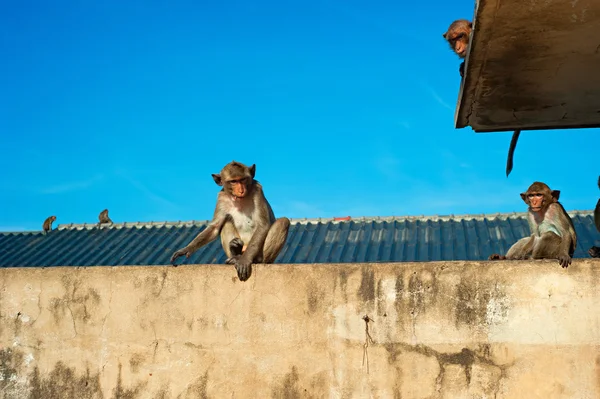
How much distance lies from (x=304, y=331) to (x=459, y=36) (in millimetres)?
3473

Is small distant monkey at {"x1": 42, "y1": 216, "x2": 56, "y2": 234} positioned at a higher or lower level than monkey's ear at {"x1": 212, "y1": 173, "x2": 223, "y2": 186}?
higher

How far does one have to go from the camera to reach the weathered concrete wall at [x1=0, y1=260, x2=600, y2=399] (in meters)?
4.33

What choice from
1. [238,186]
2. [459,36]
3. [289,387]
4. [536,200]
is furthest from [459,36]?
[289,387]

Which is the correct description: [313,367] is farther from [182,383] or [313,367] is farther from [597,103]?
[597,103]

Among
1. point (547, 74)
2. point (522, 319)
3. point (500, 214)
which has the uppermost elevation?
→ point (500, 214)

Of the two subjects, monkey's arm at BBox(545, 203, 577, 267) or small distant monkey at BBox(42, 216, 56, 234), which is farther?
small distant monkey at BBox(42, 216, 56, 234)

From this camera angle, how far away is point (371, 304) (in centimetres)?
463

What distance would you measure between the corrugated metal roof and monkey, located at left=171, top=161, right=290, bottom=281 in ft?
13.9

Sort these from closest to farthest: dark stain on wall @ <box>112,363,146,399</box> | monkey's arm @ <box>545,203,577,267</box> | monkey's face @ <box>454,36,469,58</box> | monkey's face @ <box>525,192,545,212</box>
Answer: dark stain on wall @ <box>112,363,146,399</box> → monkey's arm @ <box>545,203,577,267</box> → monkey's face @ <box>525,192,545,212</box> → monkey's face @ <box>454,36,469,58</box>

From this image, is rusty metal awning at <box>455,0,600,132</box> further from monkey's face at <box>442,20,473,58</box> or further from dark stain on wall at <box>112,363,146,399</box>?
dark stain on wall at <box>112,363,146,399</box>

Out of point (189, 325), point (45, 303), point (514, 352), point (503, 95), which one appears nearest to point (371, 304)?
point (514, 352)

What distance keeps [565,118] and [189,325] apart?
3.12m

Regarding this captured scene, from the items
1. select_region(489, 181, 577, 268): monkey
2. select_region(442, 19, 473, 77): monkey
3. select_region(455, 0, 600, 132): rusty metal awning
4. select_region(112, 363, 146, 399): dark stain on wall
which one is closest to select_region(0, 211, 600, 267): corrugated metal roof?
select_region(442, 19, 473, 77): monkey

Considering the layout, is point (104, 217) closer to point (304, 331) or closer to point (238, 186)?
point (238, 186)
